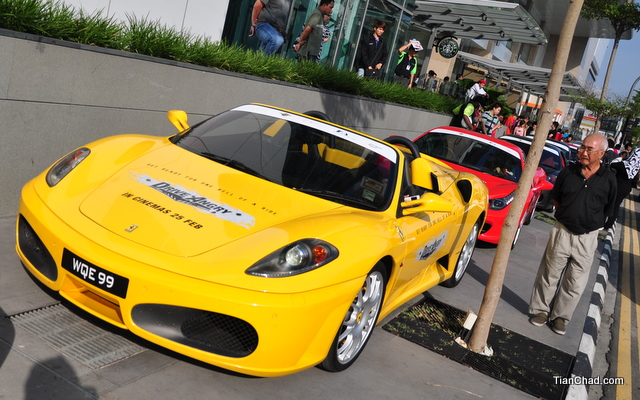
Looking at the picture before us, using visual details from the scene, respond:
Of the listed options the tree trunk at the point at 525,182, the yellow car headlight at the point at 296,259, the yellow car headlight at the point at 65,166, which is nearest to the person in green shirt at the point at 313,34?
the tree trunk at the point at 525,182

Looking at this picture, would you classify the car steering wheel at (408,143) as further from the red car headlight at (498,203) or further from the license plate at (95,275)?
the red car headlight at (498,203)

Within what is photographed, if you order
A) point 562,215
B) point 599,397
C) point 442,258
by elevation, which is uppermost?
point 562,215

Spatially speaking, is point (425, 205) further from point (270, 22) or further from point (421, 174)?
point (270, 22)

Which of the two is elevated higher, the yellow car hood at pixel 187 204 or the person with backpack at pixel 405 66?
the person with backpack at pixel 405 66

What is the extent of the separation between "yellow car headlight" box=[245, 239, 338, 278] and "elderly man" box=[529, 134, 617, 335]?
343 cm

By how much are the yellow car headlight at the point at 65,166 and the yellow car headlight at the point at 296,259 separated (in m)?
1.55

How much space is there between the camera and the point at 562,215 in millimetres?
6449

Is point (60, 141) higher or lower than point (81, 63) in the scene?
lower

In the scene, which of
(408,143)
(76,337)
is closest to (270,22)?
(408,143)

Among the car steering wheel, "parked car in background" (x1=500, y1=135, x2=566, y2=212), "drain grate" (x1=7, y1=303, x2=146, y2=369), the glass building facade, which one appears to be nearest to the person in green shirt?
the glass building facade

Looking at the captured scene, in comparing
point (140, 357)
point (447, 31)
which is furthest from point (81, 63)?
point (447, 31)

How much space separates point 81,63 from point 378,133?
9.22 metres

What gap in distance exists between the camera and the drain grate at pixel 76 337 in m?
3.60

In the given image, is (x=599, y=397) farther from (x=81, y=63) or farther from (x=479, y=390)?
(x=81, y=63)
